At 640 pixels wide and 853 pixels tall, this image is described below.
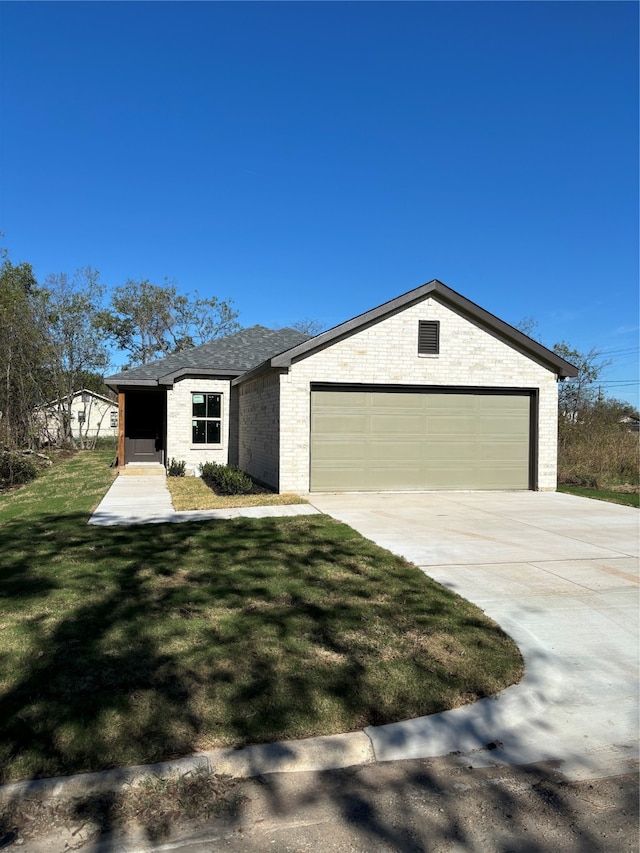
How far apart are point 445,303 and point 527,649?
35.2ft

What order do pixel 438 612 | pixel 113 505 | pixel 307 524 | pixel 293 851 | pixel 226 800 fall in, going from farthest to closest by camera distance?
pixel 113 505 < pixel 307 524 < pixel 438 612 < pixel 226 800 < pixel 293 851

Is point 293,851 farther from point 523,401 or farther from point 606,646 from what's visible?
point 523,401

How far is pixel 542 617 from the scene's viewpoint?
206 inches

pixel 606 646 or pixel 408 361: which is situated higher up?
pixel 408 361

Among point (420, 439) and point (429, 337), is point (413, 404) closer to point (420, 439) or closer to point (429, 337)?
point (420, 439)

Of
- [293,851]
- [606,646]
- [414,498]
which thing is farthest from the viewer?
[414,498]

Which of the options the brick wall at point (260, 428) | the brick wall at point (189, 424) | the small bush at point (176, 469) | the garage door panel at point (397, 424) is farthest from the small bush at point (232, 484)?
the brick wall at point (189, 424)

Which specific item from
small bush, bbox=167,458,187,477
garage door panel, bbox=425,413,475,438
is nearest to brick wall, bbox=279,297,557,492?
garage door panel, bbox=425,413,475,438

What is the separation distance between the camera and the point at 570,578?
253 inches

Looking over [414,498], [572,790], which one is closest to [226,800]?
[572,790]

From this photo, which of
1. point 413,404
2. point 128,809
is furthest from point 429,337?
point 128,809

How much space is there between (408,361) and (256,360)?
725cm

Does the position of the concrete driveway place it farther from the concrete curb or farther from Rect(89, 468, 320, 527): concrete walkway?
Rect(89, 468, 320, 527): concrete walkway

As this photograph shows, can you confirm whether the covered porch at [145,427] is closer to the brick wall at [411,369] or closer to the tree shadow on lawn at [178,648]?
the brick wall at [411,369]
